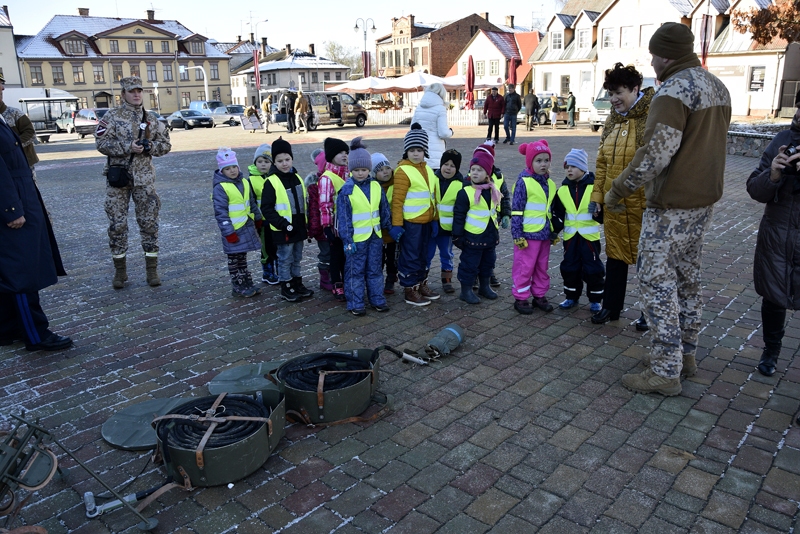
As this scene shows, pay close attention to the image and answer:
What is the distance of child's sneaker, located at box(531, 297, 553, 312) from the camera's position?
18.5 feet

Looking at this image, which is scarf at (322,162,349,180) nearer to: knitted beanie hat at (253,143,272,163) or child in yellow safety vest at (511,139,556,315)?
knitted beanie hat at (253,143,272,163)

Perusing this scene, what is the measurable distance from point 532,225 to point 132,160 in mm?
4136

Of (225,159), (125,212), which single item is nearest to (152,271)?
(125,212)

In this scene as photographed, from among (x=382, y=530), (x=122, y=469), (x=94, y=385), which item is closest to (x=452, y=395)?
(x=382, y=530)

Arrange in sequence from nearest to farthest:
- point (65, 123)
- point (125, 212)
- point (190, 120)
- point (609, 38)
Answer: point (125, 212)
point (609, 38)
point (190, 120)
point (65, 123)

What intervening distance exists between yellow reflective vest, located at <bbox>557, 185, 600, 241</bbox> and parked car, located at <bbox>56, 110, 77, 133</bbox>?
1657 inches

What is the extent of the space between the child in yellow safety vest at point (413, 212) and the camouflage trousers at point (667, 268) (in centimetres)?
230

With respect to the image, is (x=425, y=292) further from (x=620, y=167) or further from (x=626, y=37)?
(x=626, y=37)

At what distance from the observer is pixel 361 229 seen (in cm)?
551

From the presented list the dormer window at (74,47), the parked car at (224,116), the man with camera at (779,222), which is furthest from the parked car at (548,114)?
the dormer window at (74,47)

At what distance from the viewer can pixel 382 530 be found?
288cm

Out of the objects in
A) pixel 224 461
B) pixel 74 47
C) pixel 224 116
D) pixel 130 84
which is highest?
pixel 74 47

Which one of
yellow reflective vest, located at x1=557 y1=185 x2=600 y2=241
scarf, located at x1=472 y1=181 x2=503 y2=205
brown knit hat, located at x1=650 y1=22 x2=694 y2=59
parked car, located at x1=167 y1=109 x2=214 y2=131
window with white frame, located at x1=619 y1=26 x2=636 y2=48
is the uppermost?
window with white frame, located at x1=619 y1=26 x2=636 y2=48

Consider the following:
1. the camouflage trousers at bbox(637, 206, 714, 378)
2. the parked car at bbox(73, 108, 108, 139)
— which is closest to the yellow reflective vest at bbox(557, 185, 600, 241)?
the camouflage trousers at bbox(637, 206, 714, 378)
